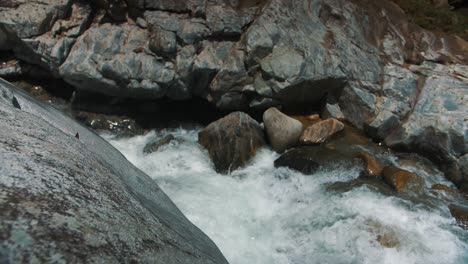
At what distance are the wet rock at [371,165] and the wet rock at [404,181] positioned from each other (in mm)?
187

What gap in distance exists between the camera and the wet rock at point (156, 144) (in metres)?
8.13

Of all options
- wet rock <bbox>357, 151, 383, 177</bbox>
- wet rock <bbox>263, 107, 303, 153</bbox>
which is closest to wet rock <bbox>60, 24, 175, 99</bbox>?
wet rock <bbox>263, 107, 303, 153</bbox>

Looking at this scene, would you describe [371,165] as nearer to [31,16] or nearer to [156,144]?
[156,144]

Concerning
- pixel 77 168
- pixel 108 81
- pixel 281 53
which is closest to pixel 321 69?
pixel 281 53

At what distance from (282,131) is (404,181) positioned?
243 cm

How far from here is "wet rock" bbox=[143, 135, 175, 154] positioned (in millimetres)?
8133

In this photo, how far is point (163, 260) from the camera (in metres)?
2.37

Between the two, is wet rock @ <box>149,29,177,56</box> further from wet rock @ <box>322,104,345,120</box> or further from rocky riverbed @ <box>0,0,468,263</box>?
wet rock @ <box>322,104,345,120</box>

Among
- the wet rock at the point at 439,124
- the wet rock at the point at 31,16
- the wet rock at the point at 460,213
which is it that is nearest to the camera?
the wet rock at the point at 460,213

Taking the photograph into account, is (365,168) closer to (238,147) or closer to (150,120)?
(238,147)

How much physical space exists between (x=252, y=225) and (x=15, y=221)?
4.47 metres

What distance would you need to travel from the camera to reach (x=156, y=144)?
8250 millimetres

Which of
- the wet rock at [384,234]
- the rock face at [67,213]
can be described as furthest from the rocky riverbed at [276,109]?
the rock face at [67,213]

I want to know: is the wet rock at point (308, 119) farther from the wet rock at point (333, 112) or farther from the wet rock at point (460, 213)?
the wet rock at point (460, 213)
